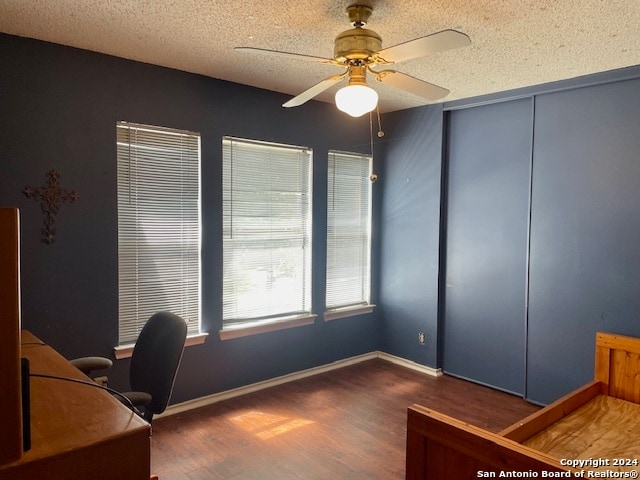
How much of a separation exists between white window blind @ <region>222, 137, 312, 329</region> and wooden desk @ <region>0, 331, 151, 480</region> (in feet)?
6.50

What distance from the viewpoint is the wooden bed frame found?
5.11 feet

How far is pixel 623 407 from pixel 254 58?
2.97 meters

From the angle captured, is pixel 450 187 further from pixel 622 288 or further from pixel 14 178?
pixel 14 178

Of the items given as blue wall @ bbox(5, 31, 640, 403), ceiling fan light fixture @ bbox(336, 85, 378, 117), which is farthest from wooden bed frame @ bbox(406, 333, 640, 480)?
ceiling fan light fixture @ bbox(336, 85, 378, 117)

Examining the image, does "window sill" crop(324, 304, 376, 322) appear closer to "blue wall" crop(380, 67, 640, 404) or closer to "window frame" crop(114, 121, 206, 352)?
"blue wall" crop(380, 67, 640, 404)

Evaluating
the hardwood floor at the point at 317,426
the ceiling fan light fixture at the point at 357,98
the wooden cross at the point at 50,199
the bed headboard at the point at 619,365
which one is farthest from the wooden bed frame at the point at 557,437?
the wooden cross at the point at 50,199

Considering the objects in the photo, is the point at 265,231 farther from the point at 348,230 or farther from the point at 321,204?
the point at 348,230

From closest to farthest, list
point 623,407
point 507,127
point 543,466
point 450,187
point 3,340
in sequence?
point 3,340, point 543,466, point 623,407, point 507,127, point 450,187

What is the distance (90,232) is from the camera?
9.49ft

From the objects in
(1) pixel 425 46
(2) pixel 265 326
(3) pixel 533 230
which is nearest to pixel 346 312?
(2) pixel 265 326

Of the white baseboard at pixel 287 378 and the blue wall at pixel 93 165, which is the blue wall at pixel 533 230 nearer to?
the white baseboard at pixel 287 378

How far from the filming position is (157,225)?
3.18 m

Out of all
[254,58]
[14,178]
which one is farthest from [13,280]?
[254,58]

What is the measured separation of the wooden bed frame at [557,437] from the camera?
1.56 metres
